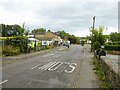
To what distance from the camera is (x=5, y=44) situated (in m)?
40.3

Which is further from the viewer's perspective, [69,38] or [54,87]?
[69,38]

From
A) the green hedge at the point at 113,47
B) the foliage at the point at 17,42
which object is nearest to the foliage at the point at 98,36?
the green hedge at the point at 113,47

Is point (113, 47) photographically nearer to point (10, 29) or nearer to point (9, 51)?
point (9, 51)

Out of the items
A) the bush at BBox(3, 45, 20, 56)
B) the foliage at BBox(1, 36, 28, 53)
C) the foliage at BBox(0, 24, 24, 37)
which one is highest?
the foliage at BBox(0, 24, 24, 37)

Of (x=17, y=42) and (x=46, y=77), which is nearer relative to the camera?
(x=46, y=77)

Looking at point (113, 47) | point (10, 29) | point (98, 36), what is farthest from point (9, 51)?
point (10, 29)

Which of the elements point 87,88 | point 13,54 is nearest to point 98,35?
point 13,54

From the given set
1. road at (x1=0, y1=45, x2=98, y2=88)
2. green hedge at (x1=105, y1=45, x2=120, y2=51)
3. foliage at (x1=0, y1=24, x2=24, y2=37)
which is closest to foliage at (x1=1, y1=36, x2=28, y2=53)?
road at (x1=0, y1=45, x2=98, y2=88)

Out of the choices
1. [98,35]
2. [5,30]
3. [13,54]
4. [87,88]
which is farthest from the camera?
[5,30]

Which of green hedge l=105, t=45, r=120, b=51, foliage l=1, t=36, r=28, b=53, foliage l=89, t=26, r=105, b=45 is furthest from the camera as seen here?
foliage l=89, t=26, r=105, b=45

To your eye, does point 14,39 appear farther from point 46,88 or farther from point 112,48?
point 46,88

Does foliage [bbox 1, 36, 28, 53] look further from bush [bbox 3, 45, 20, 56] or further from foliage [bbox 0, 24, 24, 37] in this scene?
foliage [bbox 0, 24, 24, 37]

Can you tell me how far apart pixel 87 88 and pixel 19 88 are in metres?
3.36

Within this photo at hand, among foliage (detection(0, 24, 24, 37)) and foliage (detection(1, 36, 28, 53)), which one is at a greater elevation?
foliage (detection(0, 24, 24, 37))
